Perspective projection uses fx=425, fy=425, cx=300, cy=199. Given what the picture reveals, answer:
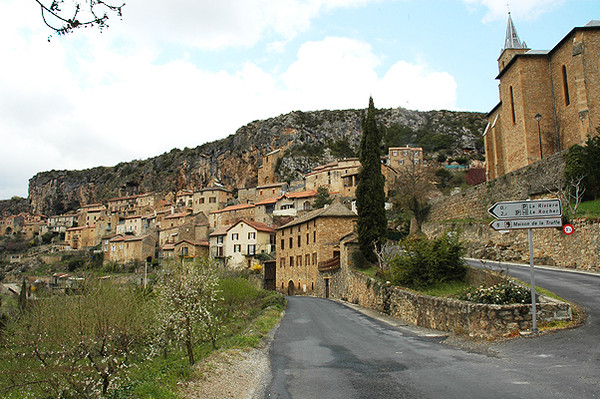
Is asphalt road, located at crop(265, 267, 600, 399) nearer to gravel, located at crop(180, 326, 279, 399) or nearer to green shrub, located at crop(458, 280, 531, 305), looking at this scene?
gravel, located at crop(180, 326, 279, 399)

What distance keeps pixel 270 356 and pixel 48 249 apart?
122 meters

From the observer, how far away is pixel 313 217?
1617 inches

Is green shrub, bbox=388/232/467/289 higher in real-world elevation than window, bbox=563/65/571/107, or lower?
lower

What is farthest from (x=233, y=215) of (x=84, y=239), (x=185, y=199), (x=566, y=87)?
(x=566, y=87)

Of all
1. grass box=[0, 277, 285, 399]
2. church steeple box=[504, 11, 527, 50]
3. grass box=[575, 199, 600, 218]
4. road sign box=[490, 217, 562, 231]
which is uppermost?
church steeple box=[504, 11, 527, 50]

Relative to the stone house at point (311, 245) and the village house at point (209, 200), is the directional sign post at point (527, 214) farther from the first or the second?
the village house at point (209, 200)

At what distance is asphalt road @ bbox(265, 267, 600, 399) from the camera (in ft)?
22.7

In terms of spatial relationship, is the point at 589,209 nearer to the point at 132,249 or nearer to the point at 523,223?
the point at 523,223

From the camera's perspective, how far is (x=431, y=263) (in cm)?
1752

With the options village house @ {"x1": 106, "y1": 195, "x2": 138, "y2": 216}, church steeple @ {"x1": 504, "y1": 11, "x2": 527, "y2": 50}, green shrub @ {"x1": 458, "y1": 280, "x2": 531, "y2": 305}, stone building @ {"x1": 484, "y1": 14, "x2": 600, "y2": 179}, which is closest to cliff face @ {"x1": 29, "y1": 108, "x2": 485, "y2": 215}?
village house @ {"x1": 106, "y1": 195, "x2": 138, "y2": 216}

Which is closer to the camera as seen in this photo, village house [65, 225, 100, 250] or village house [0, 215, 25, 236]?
village house [65, 225, 100, 250]

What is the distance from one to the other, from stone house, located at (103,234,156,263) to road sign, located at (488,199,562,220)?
276 ft

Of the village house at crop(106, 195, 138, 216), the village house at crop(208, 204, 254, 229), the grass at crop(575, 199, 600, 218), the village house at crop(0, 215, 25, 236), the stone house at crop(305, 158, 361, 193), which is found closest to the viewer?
the grass at crop(575, 199, 600, 218)

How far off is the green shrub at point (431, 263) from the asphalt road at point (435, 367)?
3884mm
